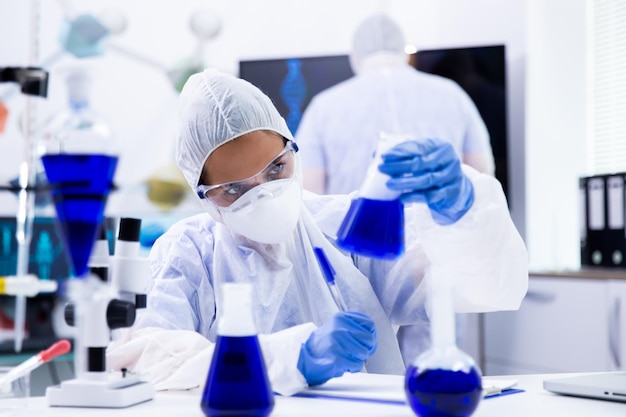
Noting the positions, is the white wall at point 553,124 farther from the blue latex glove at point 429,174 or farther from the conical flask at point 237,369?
the conical flask at point 237,369

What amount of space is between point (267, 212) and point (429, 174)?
1.25ft

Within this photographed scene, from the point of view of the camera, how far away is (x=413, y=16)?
12.9ft

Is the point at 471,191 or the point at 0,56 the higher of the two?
the point at 0,56

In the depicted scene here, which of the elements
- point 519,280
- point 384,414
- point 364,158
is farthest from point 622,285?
point 384,414

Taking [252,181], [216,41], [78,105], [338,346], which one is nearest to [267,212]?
[252,181]

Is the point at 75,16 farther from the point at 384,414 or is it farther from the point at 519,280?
the point at 384,414

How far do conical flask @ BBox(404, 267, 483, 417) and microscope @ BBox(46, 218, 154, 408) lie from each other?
383 millimetres

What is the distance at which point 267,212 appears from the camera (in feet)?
4.69

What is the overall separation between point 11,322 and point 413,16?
2.32 meters

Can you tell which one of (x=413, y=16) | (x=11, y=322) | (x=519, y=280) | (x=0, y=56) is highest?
(x=413, y=16)

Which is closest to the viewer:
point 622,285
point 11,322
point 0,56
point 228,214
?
point 228,214

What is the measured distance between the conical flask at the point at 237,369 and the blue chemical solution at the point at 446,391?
163 millimetres

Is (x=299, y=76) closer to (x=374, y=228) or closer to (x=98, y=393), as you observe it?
(x=374, y=228)

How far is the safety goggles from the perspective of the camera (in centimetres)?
143
